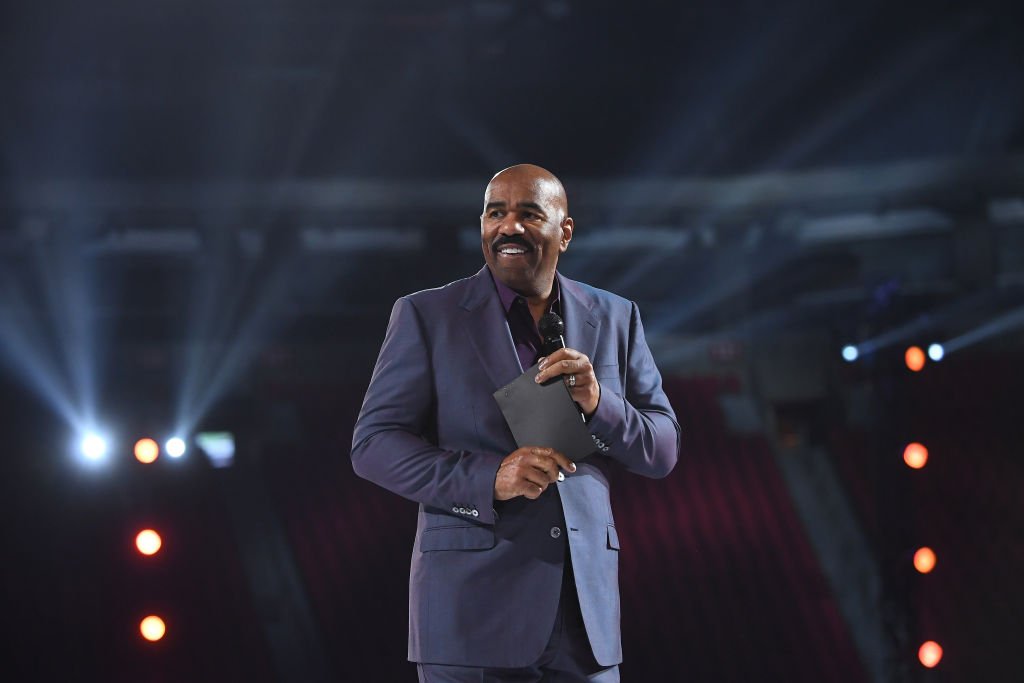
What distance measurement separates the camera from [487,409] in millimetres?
1566

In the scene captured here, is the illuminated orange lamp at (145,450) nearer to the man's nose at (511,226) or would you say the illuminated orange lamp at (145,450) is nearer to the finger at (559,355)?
the man's nose at (511,226)

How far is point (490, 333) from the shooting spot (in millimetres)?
1614

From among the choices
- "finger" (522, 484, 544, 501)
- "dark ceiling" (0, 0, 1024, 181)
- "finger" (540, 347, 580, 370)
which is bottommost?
"finger" (522, 484, 544, 501)

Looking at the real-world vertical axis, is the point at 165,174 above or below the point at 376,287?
above

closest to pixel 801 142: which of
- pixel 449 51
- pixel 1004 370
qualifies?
pixel 1004 370

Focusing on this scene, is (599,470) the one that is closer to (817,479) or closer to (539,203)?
(539,203)

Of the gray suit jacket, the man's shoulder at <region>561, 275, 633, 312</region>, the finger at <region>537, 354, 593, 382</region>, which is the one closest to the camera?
the finger at <region>537, 354, 593, 382</region>

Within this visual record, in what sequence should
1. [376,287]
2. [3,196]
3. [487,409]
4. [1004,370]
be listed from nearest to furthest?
[487,409] → [3,196] → [1004,370] → [376,287]

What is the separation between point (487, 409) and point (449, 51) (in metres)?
2.88

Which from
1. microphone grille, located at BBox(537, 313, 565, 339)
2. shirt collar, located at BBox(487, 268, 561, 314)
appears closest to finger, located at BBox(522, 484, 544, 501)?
microphone grille, located at BBox(537, 313, 565, 339)

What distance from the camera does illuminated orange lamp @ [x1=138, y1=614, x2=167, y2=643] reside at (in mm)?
3510

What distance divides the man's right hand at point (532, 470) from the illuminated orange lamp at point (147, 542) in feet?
8.33

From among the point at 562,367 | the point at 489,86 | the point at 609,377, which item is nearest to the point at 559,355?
the point at 562,367

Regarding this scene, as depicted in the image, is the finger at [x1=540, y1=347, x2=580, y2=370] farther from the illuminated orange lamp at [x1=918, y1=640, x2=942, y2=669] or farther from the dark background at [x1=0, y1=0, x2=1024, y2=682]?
the illuminated orange lamp at [x1=918, y1=640, x2=942, y2=669]
